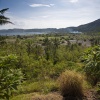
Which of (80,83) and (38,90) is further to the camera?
(38,90)

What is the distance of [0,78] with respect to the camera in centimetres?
414

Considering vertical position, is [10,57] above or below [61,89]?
above

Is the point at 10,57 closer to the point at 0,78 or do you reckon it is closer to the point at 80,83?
the point at 0,78

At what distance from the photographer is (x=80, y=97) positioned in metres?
6.37

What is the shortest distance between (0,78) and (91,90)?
13.4 feet

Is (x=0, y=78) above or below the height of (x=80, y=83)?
above

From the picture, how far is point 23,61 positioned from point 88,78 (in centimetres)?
1041

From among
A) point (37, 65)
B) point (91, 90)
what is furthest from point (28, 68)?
point (91, 90)

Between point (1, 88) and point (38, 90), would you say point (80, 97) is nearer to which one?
point (38, 90)

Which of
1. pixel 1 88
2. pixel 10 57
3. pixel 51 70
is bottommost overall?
pixel 51 70

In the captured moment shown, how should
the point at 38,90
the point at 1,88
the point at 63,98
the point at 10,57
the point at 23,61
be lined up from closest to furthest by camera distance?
the point at 1,88
the point at 10,57
the point at 63,98
the point at 38,90
the point at 23,61

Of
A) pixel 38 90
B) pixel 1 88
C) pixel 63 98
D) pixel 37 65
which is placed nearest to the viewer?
pixel 1 88

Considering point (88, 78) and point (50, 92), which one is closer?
point (50, 92)

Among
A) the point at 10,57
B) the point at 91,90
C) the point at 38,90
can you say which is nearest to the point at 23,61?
the point at 38,90
